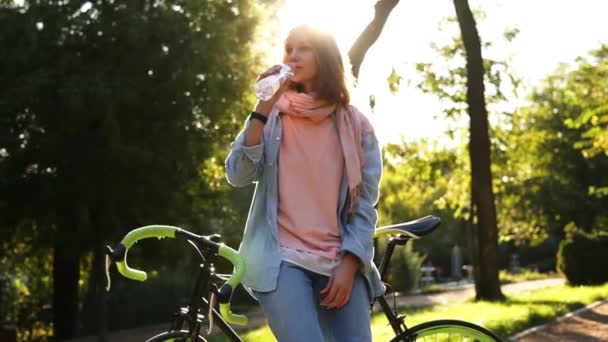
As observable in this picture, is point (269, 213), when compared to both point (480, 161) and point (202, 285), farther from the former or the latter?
point (480, 161)

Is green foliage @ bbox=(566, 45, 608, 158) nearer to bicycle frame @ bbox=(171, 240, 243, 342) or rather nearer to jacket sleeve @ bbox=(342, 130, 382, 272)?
jacket sleeve @ bbox=(342, 130, 382, 272)

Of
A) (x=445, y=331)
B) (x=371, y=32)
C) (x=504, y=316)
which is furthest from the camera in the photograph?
(x=504, y=316)

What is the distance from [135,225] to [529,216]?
97.6 feet

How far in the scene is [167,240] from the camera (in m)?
23.7

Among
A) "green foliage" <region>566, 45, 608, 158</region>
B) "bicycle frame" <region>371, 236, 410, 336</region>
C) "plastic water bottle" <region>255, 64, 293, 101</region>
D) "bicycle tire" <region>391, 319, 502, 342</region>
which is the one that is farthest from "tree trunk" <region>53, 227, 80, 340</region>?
"plastic water bottle" <region>255, 64, 293, 101</region>

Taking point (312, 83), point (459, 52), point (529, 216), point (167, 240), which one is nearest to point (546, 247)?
point (529, 216)

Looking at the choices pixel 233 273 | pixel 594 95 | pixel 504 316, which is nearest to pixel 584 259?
pixel 594 95

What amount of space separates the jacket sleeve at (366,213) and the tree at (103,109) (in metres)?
17.3

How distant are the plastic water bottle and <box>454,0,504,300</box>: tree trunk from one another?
56.7 feet

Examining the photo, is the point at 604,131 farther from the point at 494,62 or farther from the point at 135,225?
the point at 135,225

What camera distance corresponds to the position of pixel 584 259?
28.4 m

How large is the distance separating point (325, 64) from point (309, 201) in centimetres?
45

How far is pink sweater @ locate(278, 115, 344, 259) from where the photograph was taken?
11.5 ft

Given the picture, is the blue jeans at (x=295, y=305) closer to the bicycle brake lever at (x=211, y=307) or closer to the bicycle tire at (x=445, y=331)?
Result: the bicycle brake lever at (x=211, y=307)
